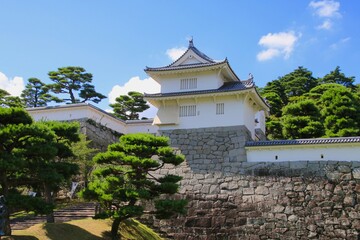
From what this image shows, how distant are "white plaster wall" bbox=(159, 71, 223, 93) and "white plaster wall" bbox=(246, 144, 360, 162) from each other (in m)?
3.48

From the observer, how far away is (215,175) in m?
16.3

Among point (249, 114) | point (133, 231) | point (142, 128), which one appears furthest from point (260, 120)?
point (133, 231)

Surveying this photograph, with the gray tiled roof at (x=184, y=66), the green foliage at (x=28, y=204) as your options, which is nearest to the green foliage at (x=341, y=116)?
the gray tiled roof at (x=184, y=66)

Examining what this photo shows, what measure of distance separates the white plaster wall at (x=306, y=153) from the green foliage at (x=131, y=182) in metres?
4.46

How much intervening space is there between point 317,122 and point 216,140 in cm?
687

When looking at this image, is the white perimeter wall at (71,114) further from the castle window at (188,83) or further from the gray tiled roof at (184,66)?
the castle window at (188,83)

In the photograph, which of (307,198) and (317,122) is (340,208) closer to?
(307,198)

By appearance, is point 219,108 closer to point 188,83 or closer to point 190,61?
point 188,83

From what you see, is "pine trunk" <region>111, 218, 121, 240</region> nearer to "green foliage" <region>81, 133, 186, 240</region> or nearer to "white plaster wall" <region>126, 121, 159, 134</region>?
"green foliage" <region>81, 133, 186, 240</region>

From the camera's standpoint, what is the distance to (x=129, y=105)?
3130cm

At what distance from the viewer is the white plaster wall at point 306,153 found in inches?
578

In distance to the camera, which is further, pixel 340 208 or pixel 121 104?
pixel 121 104

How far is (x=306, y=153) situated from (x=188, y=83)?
628 centimetres

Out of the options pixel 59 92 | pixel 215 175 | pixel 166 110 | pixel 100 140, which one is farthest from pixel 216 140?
pixel 59 92
